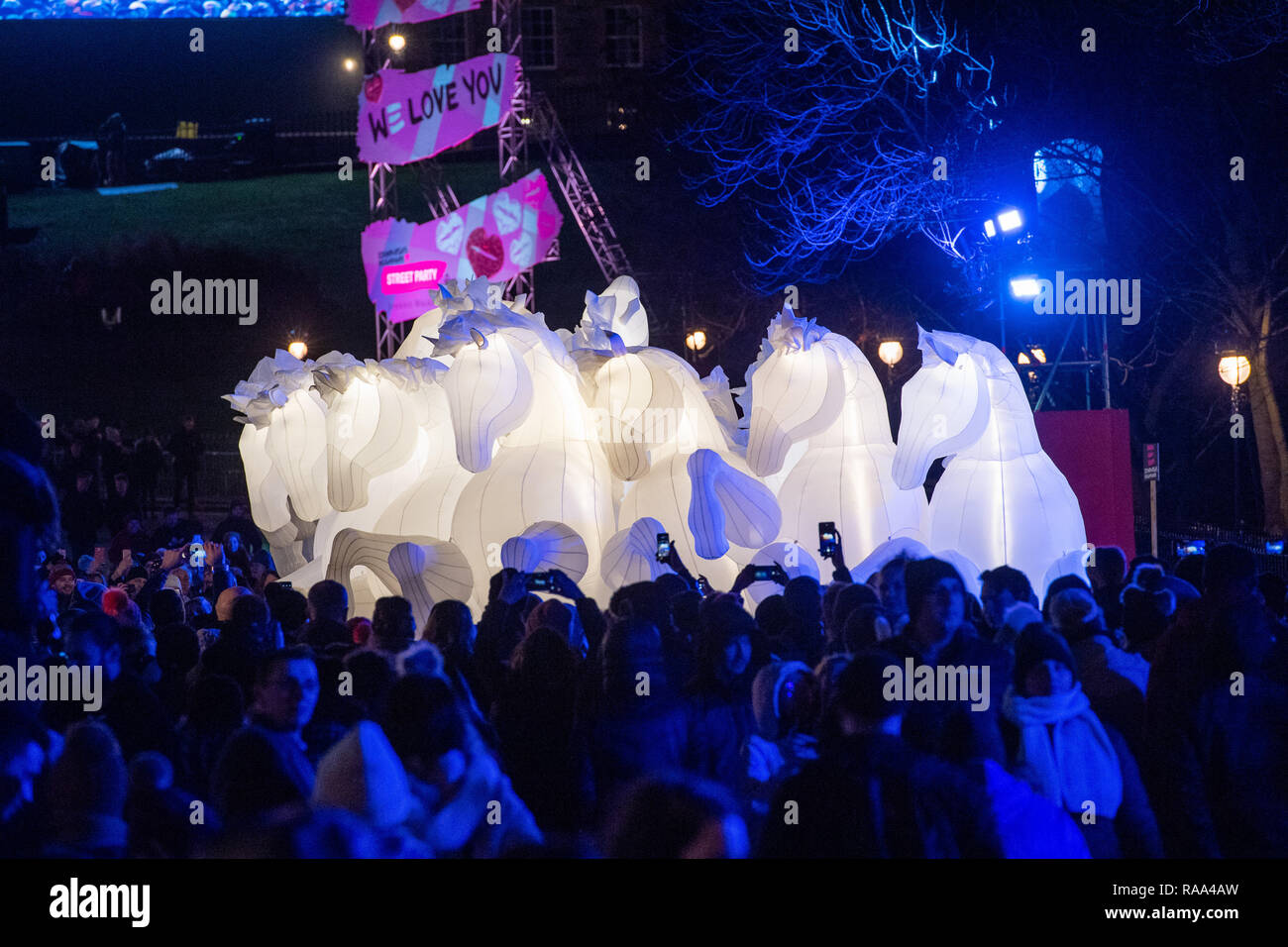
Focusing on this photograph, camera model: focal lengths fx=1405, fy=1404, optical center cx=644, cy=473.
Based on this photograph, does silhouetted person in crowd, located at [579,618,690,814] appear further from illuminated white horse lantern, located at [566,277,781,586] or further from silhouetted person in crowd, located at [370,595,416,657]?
illuminated white horse lantern, located at [566,277,781,586]

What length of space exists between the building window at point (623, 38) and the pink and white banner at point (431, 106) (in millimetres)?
8982

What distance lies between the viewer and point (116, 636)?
445 centimetres

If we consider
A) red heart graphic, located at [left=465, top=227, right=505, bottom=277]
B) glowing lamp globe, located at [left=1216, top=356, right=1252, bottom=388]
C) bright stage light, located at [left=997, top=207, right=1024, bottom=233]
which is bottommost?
glowing lamp globe, located at [left=1216, top=356, right=1252, bottom=388]

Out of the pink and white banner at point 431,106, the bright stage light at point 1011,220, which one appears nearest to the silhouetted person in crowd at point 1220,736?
the bright stage light at point 1011,220

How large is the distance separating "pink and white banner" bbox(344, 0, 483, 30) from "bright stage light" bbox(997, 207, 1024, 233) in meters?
8.25

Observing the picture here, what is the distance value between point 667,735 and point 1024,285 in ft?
24.7

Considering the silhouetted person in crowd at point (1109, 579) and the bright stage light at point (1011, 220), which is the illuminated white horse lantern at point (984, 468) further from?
the bright stage light at point (1011, 220)

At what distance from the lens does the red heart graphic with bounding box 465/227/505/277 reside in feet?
54.7

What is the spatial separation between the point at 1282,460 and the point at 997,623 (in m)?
10.2

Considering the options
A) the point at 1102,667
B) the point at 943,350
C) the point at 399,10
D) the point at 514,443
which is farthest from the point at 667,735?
the point at 399,10

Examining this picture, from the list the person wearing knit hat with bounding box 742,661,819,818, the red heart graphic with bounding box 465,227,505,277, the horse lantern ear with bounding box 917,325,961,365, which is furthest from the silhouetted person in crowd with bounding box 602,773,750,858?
the red heart graphic with bounding box 465,227,505,277

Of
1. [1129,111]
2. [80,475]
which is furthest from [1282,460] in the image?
[80,475]

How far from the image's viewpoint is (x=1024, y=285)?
34.4ft
